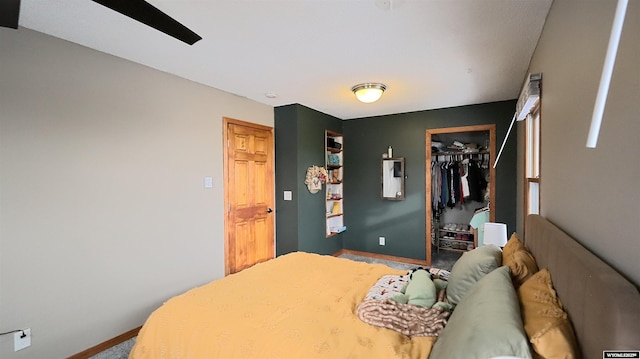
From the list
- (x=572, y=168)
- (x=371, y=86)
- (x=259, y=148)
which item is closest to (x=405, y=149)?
(x=371, y=86)

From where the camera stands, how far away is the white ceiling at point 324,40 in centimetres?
169

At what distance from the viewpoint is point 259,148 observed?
379cm

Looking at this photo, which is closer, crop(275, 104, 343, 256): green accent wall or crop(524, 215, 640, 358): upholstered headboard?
crop(524, 215, 640, 358): upholstered headboard

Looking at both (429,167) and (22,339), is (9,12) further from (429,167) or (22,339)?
(429,167)

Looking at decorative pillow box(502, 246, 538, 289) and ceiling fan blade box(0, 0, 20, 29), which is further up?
ceiling fan blade box(0, 0, 20, 29)

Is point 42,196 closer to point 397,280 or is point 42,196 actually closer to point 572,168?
point 397,280

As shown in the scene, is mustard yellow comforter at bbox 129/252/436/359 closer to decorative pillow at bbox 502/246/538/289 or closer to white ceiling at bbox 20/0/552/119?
decorative pillow at bbox 502/246/538/289

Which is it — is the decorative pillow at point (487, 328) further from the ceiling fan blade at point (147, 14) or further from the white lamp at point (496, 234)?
the ceiling fan blade at point (147, 14)

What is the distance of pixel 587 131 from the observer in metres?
1.06

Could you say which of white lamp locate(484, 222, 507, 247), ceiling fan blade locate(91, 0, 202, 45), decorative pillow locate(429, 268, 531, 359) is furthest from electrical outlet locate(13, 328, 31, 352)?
white lamp locate(484, 222, 507, 247)

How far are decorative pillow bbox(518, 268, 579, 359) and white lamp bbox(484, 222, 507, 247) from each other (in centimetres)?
156

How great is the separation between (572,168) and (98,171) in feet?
9.86

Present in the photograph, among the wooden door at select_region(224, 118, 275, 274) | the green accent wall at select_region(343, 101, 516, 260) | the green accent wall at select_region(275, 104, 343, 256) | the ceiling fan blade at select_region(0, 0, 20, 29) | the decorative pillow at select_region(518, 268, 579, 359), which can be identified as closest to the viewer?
the decorative pillow at select_region(518, 268, 579, 359)

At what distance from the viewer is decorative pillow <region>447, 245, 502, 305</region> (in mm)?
1514
